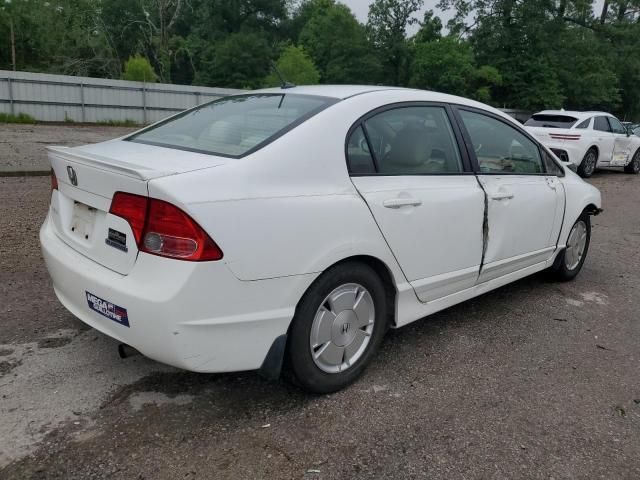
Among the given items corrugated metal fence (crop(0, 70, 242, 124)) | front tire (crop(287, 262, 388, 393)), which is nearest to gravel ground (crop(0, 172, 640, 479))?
front tire (crop(287, 262, 388, 393))

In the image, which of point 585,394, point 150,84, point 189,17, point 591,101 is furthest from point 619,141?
point 189,17

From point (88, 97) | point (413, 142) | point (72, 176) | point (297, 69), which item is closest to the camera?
point (72, 176)

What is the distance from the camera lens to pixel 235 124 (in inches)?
120

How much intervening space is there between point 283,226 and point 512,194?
6.60 ft

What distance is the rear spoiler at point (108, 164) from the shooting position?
233 centimetres

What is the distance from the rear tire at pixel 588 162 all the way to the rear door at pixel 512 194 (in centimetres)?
973

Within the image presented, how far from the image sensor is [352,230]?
275 centimetres

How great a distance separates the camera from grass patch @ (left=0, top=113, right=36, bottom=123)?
20.6 meters

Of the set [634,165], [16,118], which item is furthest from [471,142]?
[16,118]

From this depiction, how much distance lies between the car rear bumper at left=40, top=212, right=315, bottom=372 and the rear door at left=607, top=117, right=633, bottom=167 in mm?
13817

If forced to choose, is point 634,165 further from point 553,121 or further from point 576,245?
point 576,245

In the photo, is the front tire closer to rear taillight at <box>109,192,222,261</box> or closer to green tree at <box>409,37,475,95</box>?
rear taillight at <box>109,192,222,261</box>

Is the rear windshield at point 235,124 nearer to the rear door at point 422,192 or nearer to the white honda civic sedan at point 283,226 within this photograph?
the white honda civic sedan at point 283,226

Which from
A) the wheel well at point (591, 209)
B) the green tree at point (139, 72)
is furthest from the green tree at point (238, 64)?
the wheel well at point (591, 209)
